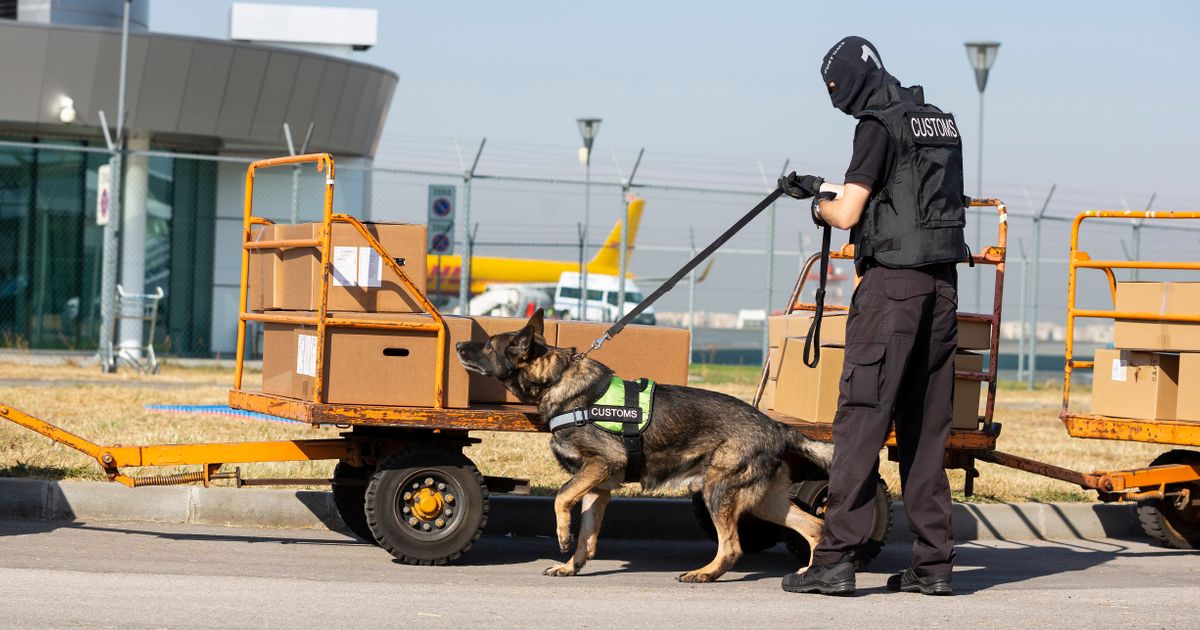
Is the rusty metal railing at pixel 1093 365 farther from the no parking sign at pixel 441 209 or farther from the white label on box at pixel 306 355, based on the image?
A: the no parking sign at pixel 441 209

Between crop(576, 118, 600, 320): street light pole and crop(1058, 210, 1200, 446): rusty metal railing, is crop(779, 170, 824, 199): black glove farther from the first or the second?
crop(576, 118, 600, 320): street light pole

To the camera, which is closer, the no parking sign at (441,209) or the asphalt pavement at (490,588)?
the asphalt pavement at (490,588)

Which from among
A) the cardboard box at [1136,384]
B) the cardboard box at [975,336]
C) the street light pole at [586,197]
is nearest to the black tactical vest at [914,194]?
the cardboard box at [975,336]

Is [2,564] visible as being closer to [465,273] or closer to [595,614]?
[595,614]

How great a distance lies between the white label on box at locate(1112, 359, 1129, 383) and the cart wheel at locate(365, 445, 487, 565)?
3.72 m

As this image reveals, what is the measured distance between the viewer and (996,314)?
21.8 feet

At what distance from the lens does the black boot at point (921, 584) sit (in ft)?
18.7

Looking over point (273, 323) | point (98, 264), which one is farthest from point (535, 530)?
point (98, 264)

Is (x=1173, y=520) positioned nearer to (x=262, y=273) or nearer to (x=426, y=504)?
(x=426, y=504)

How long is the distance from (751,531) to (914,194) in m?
2.45

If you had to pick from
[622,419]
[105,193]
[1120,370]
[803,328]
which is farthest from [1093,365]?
[105,193]

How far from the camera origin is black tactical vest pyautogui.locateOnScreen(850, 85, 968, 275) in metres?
5.49

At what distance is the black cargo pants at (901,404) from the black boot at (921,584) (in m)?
0.03

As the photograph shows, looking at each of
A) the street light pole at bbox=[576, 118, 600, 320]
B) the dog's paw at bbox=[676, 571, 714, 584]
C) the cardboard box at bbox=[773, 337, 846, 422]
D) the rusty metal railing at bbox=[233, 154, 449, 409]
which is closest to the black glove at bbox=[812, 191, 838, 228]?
the cardboard box at bbox=[773, 337, 846, 422]
